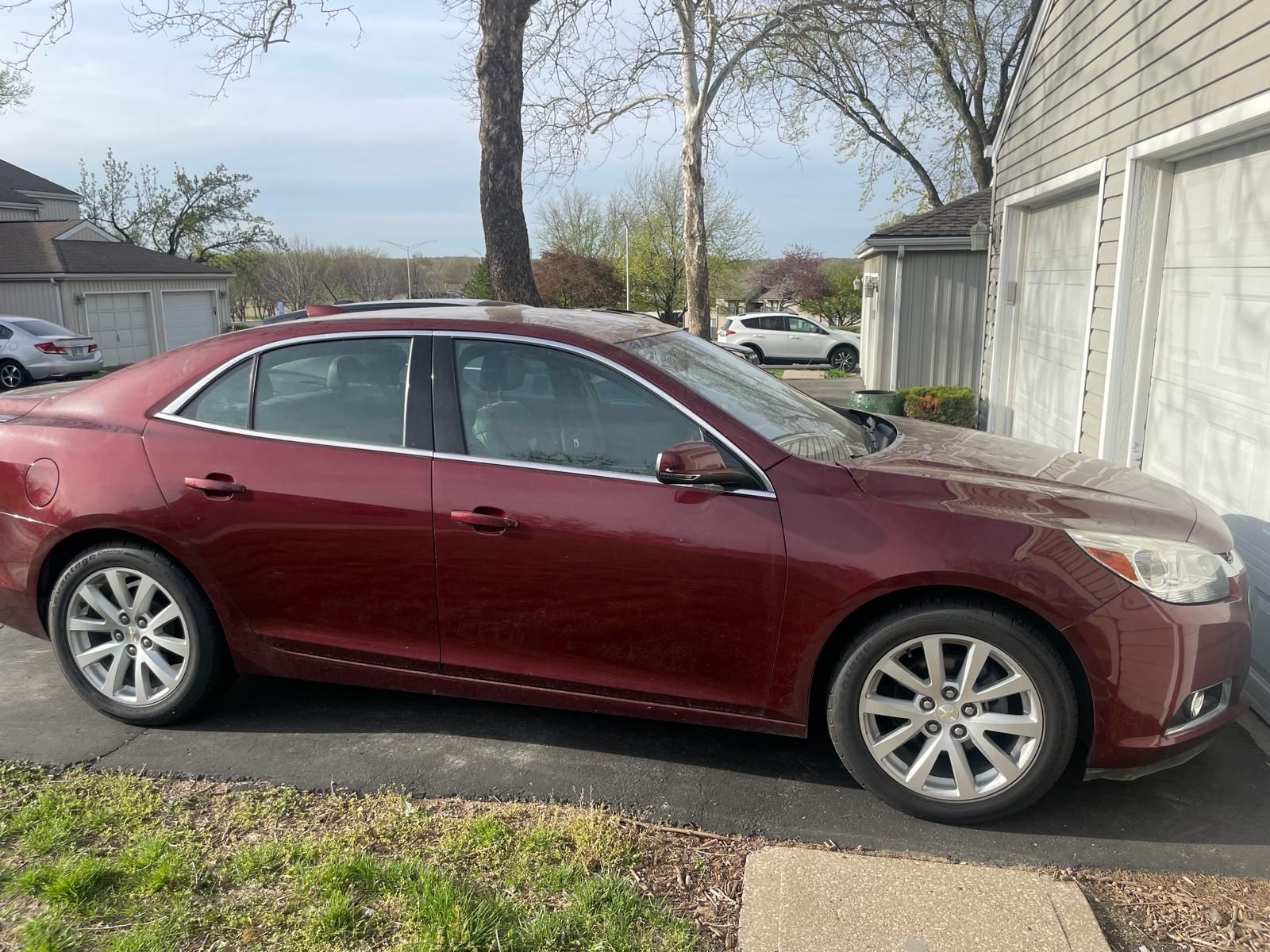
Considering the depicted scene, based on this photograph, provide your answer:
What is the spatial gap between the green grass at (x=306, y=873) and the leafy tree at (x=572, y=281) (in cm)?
3387

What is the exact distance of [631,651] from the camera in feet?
11.1

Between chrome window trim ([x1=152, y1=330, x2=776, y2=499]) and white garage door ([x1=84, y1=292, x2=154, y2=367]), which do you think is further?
white garage door ([x1=84, y1=292, x2=154, y2=367])

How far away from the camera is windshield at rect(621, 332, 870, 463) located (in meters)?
3.50

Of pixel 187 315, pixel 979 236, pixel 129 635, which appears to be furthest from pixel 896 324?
pixel 187 315

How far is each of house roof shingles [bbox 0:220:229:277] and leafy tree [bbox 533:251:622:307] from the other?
40.5 ft

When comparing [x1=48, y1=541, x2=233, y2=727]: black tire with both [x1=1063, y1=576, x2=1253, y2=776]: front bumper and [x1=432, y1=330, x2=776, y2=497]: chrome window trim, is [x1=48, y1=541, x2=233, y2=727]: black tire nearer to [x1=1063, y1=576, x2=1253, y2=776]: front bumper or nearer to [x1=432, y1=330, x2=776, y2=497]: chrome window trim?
[x1=432, y1=330, x2=776, y2=497]: chrome window trim

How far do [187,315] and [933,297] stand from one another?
91.2ft

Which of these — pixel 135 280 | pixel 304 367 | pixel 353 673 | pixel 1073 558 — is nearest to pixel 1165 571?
pixel 1073 558

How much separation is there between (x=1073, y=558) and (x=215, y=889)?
2.78 meters

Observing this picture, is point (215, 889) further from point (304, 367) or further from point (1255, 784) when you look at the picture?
point (1255, 784)

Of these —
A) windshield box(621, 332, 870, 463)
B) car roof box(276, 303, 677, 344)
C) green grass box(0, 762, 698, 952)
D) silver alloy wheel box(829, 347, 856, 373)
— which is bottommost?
silver alloy wheel box(829, 347, 856, 373)

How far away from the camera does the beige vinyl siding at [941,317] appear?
1600 cm

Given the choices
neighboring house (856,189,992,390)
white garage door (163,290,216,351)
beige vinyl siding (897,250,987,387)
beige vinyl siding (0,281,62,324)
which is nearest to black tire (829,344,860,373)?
neighboring house (856,189,992,390)

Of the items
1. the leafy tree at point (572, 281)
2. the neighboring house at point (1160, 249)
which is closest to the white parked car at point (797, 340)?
the leafy tree at point (572, 281)
